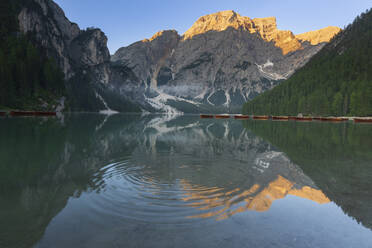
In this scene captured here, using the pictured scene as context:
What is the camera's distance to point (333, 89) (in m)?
147

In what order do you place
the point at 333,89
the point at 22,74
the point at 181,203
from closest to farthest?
the point at 181,203 < the point at 22,74 < the point at 333,89

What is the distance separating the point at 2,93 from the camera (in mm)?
98812

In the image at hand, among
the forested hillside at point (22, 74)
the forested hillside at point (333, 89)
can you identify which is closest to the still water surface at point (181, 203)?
the forested hillside at point (22, 74)

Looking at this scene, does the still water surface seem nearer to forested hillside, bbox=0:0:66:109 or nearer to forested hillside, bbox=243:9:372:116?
forested hillside, bbox=0:0:66:109

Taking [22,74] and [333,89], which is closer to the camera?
[22,74]

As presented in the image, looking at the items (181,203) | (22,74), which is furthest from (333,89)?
(22,74)

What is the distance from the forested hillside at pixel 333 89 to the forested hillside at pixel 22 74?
139 m

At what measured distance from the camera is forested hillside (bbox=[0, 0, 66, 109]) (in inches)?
4139

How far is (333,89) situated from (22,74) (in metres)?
169

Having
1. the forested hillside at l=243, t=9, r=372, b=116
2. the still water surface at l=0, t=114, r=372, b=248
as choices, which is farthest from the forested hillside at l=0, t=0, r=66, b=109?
the forested hillside at l=243, t=9, r=372, b=116

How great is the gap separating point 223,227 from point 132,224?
318 centimetres

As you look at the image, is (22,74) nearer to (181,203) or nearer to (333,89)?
(181,203)

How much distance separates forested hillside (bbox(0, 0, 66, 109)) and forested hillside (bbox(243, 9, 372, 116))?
13896 cm

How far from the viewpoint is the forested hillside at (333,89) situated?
127 m
